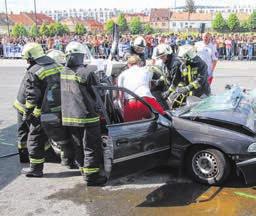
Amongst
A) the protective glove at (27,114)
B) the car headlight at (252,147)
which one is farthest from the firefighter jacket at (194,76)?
the protective glove at (27,114)

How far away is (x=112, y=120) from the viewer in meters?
5.75

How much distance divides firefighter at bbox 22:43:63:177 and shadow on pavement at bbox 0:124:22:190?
0.97 ft

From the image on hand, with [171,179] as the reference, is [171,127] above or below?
above

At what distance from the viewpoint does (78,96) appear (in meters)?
5.15

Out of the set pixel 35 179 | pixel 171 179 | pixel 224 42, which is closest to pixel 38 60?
pixel 35 179

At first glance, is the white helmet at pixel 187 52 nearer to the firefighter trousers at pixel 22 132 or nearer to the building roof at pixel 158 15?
the firefighter trousers at pixel 22 132

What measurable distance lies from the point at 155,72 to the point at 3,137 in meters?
3.01

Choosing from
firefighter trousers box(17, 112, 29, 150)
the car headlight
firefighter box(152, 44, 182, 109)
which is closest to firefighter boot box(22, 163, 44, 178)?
firefighter trousers box(17, 112, 29, 150)

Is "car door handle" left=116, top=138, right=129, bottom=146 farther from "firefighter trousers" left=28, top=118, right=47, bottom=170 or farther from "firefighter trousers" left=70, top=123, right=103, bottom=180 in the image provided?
"firefighter trousers" left=28, top=118, right=47, bottom=170

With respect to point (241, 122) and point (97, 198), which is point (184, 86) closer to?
point (241, 122)

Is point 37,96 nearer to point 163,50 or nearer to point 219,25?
point 163,50

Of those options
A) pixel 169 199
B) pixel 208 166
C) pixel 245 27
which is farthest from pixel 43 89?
pixel 245 27

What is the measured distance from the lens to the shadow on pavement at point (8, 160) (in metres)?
5.75

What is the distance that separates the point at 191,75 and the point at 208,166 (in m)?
2.37
